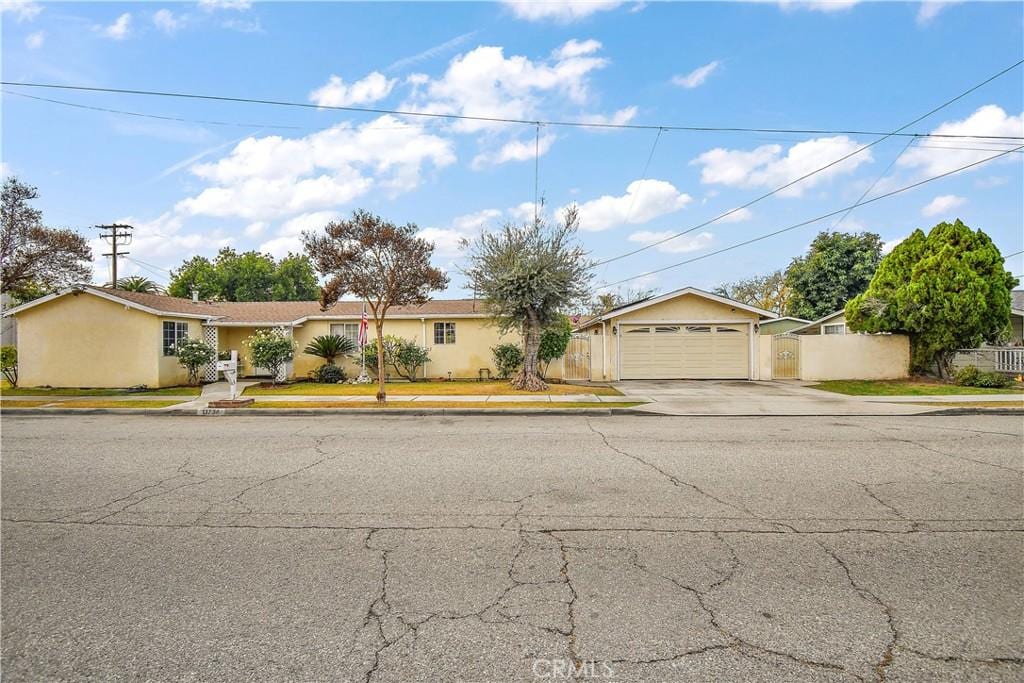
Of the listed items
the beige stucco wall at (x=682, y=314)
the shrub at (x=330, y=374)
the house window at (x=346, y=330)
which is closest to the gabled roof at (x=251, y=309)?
the house window at (x=346, y=330)

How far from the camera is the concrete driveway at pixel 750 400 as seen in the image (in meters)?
12.9

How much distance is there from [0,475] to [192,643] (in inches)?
228

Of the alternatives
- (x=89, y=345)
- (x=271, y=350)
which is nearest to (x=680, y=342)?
(x=271, y=350)

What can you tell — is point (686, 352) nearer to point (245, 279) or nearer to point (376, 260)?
point (376, 260)

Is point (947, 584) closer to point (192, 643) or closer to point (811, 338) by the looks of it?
point (192, 643)

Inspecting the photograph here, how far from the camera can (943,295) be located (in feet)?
63.0

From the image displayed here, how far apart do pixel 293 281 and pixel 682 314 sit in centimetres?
4235

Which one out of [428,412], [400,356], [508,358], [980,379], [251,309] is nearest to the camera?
[428,412]

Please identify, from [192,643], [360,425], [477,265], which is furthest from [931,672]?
[477,265]

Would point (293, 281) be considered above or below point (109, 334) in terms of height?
above

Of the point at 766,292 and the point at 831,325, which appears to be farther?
the point at 766,292

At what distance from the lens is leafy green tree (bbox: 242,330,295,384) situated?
20047 millimetres

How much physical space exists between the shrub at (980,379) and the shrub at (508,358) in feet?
49.3

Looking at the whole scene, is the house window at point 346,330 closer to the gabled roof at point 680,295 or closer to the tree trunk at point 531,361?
the tree trunk at point 531,361
